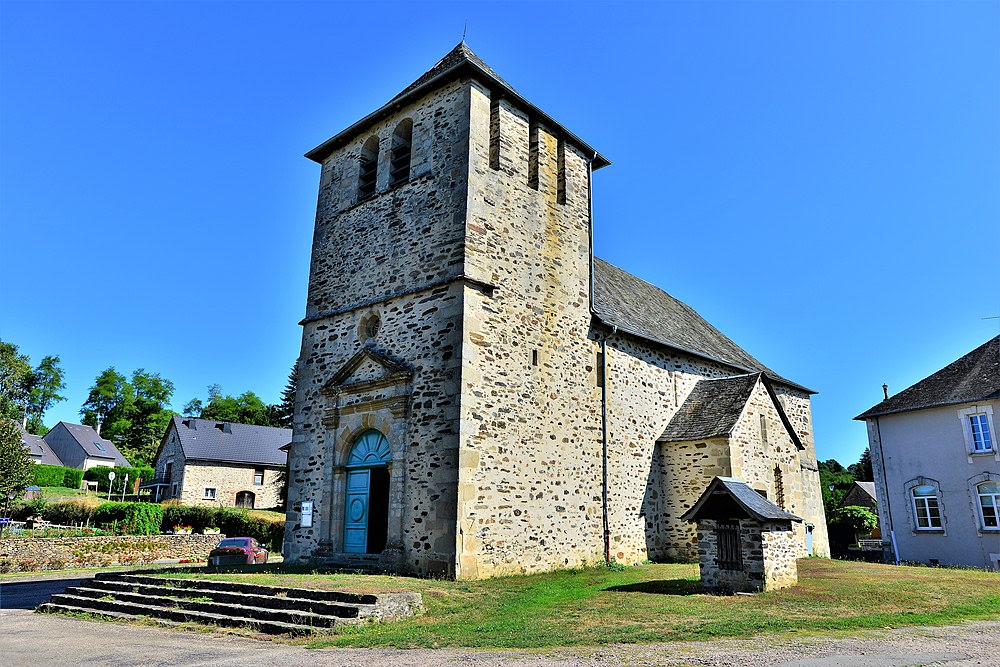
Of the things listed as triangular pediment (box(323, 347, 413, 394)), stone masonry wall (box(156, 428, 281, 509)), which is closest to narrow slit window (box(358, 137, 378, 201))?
triangular pediment (box(323, 347, 413, 394))

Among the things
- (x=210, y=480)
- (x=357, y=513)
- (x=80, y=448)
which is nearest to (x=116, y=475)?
(x=80, y=448)

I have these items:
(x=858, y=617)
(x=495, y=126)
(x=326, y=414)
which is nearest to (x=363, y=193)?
(x=495, y=126)

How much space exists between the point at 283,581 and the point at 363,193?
34.0 feet

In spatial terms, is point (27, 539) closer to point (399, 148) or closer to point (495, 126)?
point (399, 148)

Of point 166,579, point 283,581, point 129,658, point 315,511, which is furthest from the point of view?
point 315,511

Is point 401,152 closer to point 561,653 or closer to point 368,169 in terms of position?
point 368,169

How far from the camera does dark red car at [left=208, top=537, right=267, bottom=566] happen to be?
2152cm

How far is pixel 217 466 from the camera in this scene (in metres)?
43.8

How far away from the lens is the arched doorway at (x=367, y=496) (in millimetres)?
14711

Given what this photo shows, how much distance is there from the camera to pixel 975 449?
A: 21984mm

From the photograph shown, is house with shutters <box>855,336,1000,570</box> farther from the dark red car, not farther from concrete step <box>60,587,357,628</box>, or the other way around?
the dark red car

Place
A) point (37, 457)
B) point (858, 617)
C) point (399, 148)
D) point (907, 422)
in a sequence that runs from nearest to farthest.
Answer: point (858, 617) < point (399, 148) < point (907, 422) < point (37, 457)

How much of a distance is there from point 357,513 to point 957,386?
826 inches

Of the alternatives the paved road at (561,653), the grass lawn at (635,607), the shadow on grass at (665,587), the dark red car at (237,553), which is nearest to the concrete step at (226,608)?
the grass lawn at (635,607)
